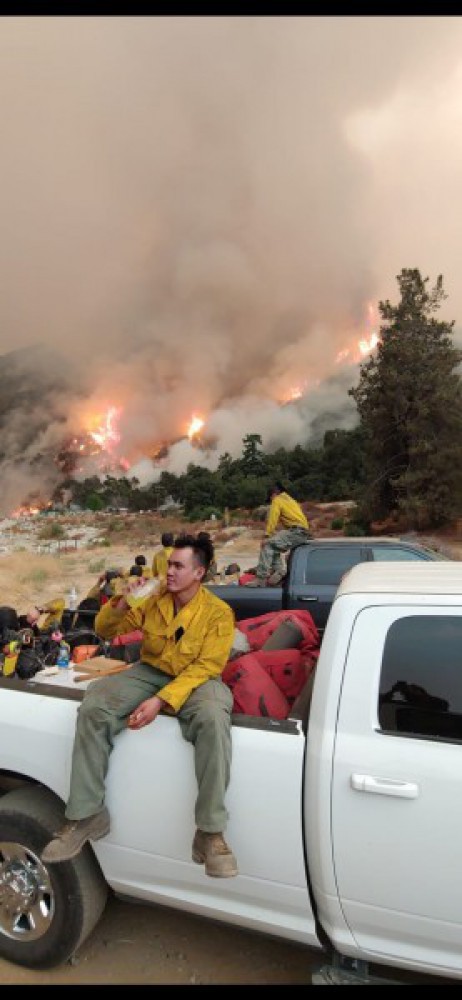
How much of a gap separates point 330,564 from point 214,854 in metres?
5.05

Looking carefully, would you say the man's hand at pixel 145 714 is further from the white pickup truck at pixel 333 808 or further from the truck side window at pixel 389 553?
the truck side window at pixel 389 553

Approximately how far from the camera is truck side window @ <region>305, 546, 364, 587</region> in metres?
6.96

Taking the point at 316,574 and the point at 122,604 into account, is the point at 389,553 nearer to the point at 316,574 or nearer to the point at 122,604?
the point at 316,574

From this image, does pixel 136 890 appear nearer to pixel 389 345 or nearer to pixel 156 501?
pixel 389 345

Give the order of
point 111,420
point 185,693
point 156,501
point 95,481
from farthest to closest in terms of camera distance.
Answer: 1. point 111,420
2. point 95,481
3. point 156,501
4. point 185,693

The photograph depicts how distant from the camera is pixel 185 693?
2.46 metres

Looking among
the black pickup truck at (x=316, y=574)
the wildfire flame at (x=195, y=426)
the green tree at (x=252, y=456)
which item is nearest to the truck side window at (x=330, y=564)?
the black pickup truck at (x=316, y=574)

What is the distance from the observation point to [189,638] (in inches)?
107

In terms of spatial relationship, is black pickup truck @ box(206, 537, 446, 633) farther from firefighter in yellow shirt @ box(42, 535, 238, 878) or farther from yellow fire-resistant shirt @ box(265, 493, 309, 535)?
firefighter in yellow shirt @ box(42, 535, 238, 878)

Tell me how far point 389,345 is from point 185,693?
27.3m

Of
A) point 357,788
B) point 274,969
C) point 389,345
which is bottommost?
point 274,969

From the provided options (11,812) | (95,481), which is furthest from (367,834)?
(95,481)

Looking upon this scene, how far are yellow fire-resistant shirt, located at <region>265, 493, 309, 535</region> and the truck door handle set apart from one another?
22.6 feet

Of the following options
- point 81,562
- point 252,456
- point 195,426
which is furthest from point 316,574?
point 195,426
